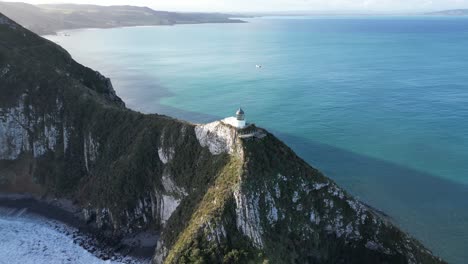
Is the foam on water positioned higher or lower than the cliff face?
lower

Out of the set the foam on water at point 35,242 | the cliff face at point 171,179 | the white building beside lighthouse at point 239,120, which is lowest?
the foam on water at point 35,242

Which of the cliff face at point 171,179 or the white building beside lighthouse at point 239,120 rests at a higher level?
the white building beside lighthouse at point 239,120

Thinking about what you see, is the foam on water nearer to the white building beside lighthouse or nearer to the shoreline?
the shoreline

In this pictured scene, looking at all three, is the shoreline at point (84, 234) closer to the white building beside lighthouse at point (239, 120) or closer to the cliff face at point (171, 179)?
the cliff face at point (171, 179)

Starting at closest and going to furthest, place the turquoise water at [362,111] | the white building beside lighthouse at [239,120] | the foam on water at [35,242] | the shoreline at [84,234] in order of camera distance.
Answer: the white building beside lighthouse at [239,120], the foam on water at [35,242], the shoreline at [84,234], the turquoise water at [362,111]

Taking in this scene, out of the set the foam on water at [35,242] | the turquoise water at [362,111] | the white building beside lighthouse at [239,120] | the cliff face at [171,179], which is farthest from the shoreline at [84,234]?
the turquoise water at [362,111]

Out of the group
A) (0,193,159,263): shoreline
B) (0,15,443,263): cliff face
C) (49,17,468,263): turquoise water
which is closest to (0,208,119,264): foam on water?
(0,193,159,263): shoreline

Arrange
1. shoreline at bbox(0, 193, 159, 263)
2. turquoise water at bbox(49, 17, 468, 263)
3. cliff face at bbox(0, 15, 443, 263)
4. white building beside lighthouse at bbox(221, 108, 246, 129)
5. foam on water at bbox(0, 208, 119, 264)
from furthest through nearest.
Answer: turquoise water at bbox(49, 17, 468, 263) → shoreline at bbox(0, 193, 159, 263) → foam on water at bbox(0, 208, 119, 264) → white building beside lighthouse at bbox(221, 108, 246, 129) → cliff face at bbox(0, 15, 443, 263)

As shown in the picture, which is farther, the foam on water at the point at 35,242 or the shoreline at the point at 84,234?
the shoreline at the point at 84,234
